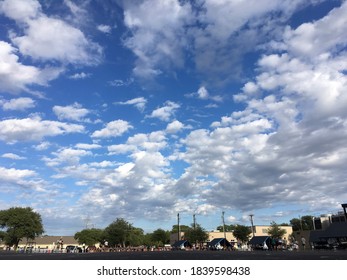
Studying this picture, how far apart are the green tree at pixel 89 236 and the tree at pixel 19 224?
51.1 m

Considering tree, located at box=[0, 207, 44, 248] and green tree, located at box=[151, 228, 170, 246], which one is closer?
tree, located at box=[0, 207, 44, 248]

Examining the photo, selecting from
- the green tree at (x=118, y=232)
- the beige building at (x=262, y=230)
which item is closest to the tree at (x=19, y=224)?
the green tree at (x=118, y=232)

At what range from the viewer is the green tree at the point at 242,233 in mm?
106438

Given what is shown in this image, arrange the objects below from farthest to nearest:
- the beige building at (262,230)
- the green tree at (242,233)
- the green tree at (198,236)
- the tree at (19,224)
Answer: the beige building at (262,230) < the green tree at (242,233) < the green tree at (198,236) < the tree at (19,224)

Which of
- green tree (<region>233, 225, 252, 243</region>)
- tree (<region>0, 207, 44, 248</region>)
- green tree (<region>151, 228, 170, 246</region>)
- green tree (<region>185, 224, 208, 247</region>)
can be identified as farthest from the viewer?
green tree (<region>151, 228, 170, 246</region>)

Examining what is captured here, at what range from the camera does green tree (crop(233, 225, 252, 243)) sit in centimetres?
10644

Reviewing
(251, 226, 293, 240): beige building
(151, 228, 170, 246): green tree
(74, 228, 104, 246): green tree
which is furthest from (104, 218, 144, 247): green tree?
(251, 226, 293, 240): beige building

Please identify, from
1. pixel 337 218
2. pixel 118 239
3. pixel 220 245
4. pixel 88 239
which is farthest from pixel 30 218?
pixel 337 218

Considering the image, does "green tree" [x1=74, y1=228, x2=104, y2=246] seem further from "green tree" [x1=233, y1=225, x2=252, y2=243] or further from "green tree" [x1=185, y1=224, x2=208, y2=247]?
"green tree" [x1=233, y1=225, x2=252, y2=243]

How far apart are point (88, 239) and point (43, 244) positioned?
25789 mm

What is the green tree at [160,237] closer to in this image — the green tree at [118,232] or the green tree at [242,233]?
the green tree at [118,232]

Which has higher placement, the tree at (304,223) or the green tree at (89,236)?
the tree at (304,223)

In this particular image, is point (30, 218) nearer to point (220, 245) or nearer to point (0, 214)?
point (0, 214)

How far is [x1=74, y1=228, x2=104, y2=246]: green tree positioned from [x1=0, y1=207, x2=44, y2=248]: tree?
5106cm
